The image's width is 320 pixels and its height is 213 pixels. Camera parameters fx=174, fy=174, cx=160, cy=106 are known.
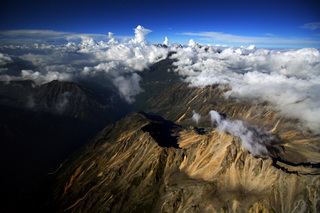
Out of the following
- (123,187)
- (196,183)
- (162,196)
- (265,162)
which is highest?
(265,162)

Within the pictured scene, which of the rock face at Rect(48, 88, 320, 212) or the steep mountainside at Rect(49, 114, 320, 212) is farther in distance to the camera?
the rock face at Rect(48, 88, 320, 212)

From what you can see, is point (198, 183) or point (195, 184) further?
point (198, 183)

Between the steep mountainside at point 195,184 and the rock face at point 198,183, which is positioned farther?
the rock face at point 198,183

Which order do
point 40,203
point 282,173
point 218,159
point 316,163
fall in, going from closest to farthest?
point 282,173 < point 218,159 < point 316,163 < point 40,203

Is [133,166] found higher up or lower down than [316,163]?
lower down

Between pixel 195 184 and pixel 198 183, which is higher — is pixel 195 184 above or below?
below

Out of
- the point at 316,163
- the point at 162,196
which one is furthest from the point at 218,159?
the point at 316,163

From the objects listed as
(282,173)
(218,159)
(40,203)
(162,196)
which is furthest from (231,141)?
(40,203)

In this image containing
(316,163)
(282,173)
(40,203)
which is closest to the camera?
(282,173)

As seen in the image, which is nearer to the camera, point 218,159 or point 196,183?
point 196,183

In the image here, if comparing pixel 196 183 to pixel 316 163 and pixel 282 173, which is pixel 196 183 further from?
pixel 316 163
